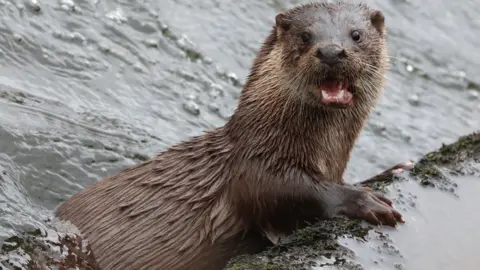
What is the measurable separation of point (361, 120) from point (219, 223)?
85cm

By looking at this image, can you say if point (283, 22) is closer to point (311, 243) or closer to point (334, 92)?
point (334, 92)

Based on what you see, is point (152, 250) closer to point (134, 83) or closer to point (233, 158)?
point (233, 158)

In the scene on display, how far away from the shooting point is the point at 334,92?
3.66 meters

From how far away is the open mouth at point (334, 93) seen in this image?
11.9 ft

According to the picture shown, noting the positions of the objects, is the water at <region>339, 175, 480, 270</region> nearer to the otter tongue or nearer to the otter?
the otter

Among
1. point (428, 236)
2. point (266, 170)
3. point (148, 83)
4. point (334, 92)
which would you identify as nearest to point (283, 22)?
point (334, 92)

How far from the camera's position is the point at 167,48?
6.59 meters

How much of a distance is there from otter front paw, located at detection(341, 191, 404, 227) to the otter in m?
0.03

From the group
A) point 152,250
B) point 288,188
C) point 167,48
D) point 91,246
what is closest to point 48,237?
point 91,246

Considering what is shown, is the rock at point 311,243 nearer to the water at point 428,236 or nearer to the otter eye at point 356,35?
the water at point 428,236

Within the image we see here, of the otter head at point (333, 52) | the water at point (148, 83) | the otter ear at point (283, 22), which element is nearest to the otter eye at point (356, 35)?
the otter head at point (333, 52)

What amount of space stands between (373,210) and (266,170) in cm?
61

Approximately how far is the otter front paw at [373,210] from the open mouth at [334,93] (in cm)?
41

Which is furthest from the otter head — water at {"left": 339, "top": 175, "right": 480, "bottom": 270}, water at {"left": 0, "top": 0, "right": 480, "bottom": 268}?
water at {"left": 0, "top": 0, "right": 480, "bottom": 268}
